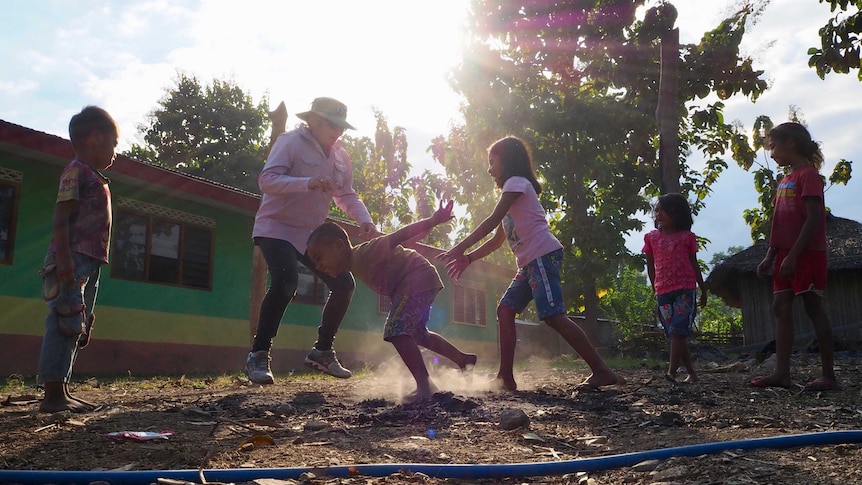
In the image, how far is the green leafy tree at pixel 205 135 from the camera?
108 ft

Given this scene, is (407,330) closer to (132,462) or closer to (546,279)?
(546,279)

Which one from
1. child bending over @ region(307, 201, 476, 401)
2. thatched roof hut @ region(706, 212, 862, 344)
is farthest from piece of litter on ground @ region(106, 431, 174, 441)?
thatched roof hut @ region(706, 212, 862, 344)

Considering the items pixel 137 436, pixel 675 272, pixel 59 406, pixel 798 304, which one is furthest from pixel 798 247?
pixel 798 304

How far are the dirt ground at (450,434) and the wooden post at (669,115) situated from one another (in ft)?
15.2

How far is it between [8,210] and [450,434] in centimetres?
861

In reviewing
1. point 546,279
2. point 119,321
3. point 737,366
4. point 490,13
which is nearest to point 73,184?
point 546,279

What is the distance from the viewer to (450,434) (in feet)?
9.07

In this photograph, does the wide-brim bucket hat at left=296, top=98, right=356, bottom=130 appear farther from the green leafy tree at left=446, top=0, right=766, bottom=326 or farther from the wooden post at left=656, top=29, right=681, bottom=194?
the green leafy tree at left=446, top=0, right=766, bottom=326

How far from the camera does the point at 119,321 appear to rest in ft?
32.8

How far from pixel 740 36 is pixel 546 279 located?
1150 cm

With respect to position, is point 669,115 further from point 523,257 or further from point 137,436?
point 137,436

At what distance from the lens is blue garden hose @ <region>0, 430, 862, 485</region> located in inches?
77.9

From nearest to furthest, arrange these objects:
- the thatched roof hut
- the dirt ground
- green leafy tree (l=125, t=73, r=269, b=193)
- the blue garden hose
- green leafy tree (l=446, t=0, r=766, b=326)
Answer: the blue garden hose, the dirt ground, the thatched roof hut, green leafy tree (l=446, t=0, r=766, b=326), green leafy tree (l=125, t=73, r=269, b=193)

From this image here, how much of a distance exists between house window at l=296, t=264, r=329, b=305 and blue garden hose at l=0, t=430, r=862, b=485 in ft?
37.7
